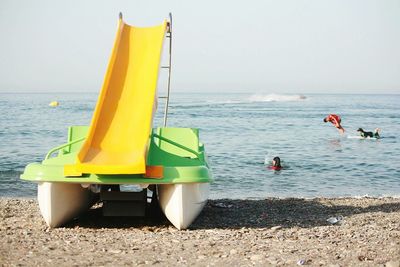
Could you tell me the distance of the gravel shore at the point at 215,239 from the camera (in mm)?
6414

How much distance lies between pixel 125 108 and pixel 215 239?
250 centimetres

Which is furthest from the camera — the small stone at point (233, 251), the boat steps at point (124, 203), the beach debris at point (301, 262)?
the boat steps at point (124, 203)

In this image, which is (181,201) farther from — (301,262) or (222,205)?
(222,205)

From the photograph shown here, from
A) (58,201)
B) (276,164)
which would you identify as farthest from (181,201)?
(276,164)

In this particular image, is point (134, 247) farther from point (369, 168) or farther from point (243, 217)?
point (369, 168)

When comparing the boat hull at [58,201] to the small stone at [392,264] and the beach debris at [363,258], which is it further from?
the small stone at [392,264]

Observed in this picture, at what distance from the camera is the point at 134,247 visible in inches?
276

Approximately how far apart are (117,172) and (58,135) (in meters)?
22.4

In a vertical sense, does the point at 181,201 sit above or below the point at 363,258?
above

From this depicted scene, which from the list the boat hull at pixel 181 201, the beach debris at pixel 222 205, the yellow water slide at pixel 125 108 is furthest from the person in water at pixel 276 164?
the boat hull at pixel 181 201

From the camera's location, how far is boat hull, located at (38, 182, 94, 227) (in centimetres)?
808

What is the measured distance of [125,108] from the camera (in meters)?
8.83

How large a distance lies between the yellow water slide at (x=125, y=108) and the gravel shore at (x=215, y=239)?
96cm

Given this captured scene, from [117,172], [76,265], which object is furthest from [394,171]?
[76,265]
